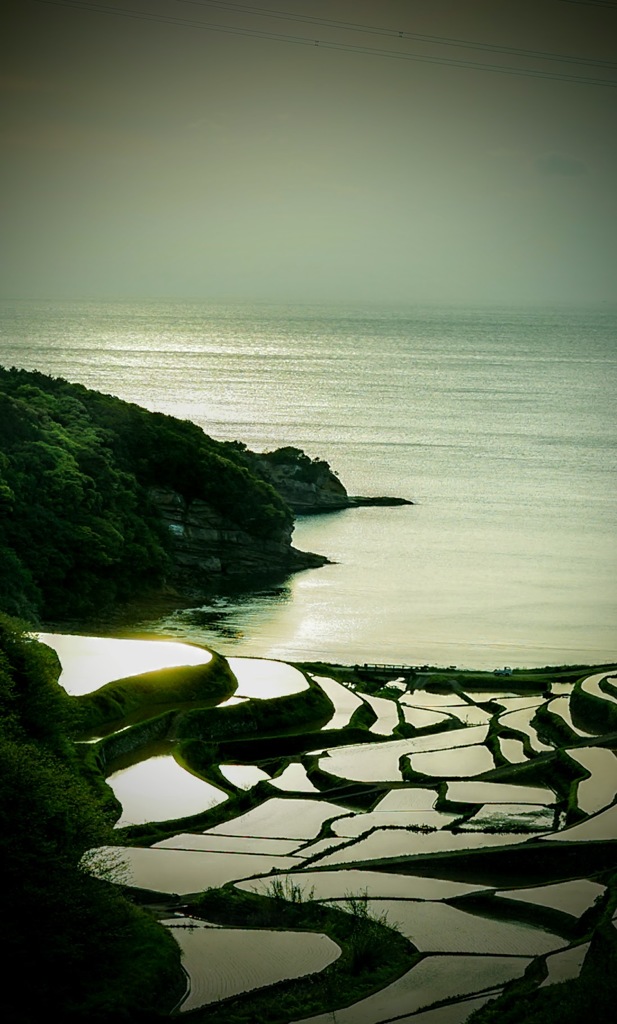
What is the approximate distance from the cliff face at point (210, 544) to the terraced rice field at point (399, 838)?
26.9m

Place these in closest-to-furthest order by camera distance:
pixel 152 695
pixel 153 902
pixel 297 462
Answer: pixel 153 902
pixel 152 695
pixel 297 462

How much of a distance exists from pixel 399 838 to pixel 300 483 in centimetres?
6397

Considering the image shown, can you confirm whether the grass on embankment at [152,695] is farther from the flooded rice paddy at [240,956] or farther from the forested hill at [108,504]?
the flooded rice paddy at [240,956]

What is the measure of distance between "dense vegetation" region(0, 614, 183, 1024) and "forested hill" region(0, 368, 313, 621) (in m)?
27.1

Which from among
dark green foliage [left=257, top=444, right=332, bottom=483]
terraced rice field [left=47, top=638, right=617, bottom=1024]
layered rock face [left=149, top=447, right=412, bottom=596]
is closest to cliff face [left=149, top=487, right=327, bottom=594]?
layered rock face [left=149, top=447, right=412, bottom=596]

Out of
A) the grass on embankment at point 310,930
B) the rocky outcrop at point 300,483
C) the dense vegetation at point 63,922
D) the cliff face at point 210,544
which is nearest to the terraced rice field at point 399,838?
the grass on embankment at point 310,930

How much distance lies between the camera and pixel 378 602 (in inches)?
2616

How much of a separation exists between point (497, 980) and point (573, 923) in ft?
9.67

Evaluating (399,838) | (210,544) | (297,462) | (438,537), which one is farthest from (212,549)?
(399,838)

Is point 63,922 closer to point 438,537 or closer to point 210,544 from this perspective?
point 210,544

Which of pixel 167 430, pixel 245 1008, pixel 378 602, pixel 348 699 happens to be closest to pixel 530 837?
pixel 245 1008

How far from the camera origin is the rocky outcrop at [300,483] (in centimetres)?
9225

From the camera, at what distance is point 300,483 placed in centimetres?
9294

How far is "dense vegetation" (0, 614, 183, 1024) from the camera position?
2089 cm
